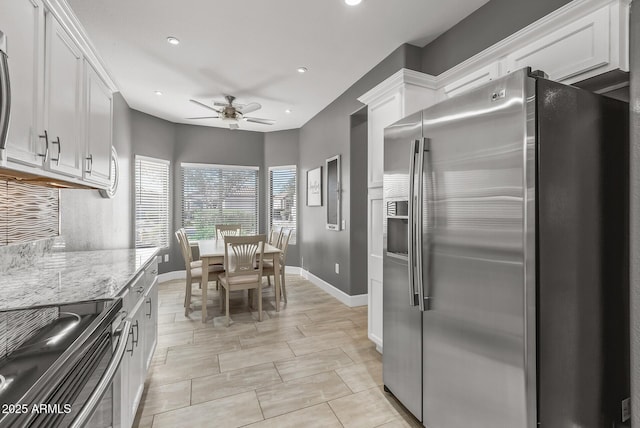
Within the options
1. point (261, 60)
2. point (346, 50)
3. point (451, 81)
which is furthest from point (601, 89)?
point (261, 60)

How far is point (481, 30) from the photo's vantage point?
2305 millimetres

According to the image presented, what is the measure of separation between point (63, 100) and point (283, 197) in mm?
4524

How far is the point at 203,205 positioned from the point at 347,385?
4.61 metres

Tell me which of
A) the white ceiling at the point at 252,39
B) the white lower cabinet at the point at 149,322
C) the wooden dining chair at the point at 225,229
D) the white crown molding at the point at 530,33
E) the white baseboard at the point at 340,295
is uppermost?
the white ceiling at the point at 252,39

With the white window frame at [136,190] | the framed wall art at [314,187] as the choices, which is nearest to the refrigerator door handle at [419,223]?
the framed wall art at [314,187]

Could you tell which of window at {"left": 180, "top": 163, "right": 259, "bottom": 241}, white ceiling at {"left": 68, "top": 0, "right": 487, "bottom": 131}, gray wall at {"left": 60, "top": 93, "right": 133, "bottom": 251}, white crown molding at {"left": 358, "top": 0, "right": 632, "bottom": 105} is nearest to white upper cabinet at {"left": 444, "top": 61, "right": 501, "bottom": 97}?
white crown molding at {"left": 358, "top": 0, "right": 632, "bottom": 105}

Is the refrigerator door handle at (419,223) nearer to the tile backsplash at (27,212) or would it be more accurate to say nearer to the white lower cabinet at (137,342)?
the white lower cabinet at (137,342)

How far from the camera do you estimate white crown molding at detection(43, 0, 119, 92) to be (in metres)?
1.49

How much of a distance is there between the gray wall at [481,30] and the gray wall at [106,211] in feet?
11.8

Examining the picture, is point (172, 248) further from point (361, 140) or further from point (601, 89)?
point (601, 89)

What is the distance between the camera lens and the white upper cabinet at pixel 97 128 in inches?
75.7

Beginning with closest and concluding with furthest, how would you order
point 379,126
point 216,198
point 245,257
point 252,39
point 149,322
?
point 149,322 → point 252,39 → point 379,126 → point 245,257 → point 216,198

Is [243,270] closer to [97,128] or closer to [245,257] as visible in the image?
[245,257]

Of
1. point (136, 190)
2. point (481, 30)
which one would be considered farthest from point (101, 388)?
point (136, 190)
